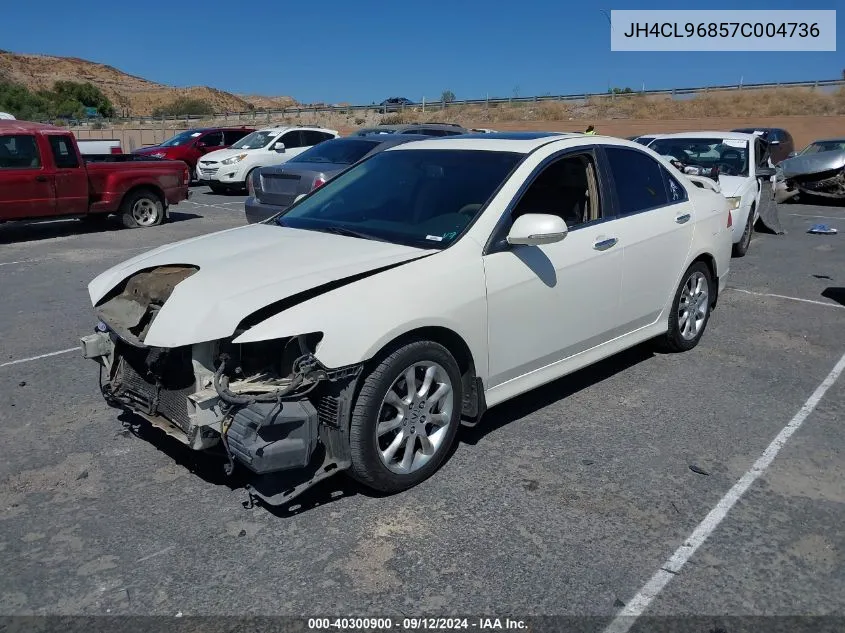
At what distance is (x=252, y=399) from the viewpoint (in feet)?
11.0

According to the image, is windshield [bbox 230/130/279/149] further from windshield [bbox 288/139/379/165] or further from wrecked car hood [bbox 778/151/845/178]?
wrecked car hood [bbox 778/151/845/178]

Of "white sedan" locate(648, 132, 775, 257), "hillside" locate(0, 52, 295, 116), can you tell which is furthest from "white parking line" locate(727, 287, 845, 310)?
"hillside" locate(0, 52, 295, 116)

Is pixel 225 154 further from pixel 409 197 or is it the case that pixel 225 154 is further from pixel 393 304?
pixel 393 304

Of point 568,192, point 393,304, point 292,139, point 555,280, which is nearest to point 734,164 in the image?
point 568,192

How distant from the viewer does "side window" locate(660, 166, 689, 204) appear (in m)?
5.75

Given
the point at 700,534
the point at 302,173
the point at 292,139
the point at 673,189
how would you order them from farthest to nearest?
the point at 292,139 → the point at 302,173 → the point at 673,189 → the point at 700,534

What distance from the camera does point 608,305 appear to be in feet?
16.3

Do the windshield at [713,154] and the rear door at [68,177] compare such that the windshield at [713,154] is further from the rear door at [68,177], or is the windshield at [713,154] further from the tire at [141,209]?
the rear door at [68,177]

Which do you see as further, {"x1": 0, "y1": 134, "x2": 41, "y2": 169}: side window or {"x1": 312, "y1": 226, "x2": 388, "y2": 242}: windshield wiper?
{"x1": 0, "y1": 134, "x2": 41, "y2": 169}: side window

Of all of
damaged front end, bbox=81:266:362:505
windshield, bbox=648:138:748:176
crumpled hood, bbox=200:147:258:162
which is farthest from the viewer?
crumpled hood, bbox=200:147:258:162

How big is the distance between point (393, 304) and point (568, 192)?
1.88m

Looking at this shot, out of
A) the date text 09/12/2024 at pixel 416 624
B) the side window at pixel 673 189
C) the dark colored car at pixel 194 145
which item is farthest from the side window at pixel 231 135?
the date text 09/12/2024 at pixel 416 624

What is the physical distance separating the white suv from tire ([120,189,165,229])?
516 cm

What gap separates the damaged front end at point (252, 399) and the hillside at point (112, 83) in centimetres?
10562
